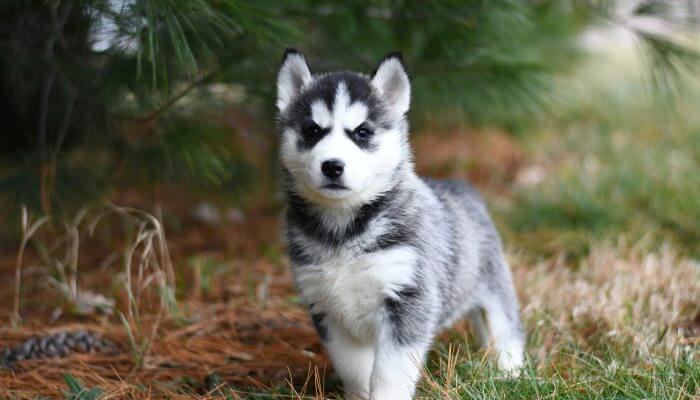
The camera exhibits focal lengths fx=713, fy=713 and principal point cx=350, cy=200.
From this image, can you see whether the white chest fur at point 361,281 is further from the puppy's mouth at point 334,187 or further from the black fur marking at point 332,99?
the black fur marking at point 332,99

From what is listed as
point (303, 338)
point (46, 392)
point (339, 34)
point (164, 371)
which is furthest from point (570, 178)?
point (46, 392)

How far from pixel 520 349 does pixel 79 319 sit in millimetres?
2547

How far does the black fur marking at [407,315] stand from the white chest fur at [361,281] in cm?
4

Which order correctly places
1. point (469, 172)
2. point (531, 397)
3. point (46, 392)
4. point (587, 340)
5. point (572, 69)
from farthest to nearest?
point (572, 69) < point (469, 172) < point (587, 340) < point (46, 392) < point (531, 397)

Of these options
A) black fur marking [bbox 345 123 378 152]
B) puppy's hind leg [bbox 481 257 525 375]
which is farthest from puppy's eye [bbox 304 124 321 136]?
puppy's hind leg [bbox 481 257 525 375]

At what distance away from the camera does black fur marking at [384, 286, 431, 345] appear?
286 cm

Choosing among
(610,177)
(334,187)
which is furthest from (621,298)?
(610,177)

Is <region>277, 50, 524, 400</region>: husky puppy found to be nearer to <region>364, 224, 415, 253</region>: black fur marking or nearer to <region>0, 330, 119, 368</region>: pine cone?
<region>364, 224, 415, 253</region>: black fur marking

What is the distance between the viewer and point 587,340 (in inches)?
136

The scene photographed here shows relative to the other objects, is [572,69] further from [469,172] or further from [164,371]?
[164,371]

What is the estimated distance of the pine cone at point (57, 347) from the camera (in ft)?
11.6

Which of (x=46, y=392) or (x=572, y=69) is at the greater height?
(x=572, y=69)

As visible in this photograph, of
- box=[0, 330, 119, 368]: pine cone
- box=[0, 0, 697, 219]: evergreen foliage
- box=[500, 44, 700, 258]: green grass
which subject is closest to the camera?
box=[0, 330, 119, 368]: pine cone

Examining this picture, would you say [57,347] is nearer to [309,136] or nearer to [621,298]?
[309,136]
